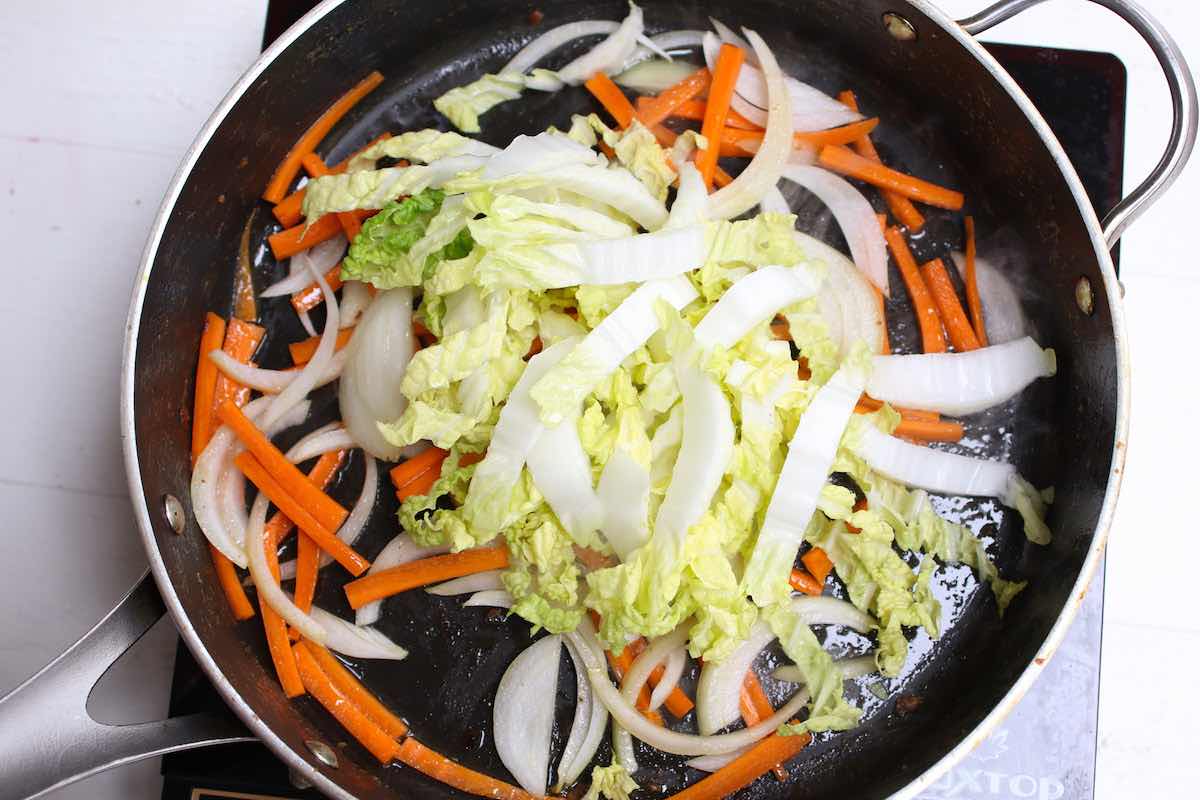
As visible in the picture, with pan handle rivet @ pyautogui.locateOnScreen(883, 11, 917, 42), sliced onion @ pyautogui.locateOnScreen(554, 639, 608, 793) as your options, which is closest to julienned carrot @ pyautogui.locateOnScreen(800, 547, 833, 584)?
sliced onion @ pyautogui.locateOnScreen(554, 639, 608, 793)

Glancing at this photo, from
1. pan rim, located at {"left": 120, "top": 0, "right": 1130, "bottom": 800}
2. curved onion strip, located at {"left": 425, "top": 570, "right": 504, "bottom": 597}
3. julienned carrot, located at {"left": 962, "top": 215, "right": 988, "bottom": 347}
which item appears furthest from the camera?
julienned carrot, located at {"left": 962, "top": 215, "right": 988, "bottom": 347}

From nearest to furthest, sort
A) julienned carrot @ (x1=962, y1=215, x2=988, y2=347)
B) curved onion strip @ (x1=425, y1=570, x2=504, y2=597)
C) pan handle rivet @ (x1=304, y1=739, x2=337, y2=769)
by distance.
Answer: pan handle rivet @ (x1=304, y1=739, x2=337, y2=769), curved onion strip @ (x1=425, y1=570, x2=504, y2=597), julienned carrot @ (x1=962, y1=215, x2=988, y2=347)

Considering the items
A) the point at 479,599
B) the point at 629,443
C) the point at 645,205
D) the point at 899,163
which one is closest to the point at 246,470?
the point at 479,599

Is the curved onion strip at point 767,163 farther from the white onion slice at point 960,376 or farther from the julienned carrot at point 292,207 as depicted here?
the julienned carrot at point 292,207

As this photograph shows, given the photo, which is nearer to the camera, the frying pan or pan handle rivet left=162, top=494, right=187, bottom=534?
the frying pan

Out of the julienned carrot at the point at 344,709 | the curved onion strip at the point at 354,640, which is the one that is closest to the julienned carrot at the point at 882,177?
the curved onion strip at the point at 354,640

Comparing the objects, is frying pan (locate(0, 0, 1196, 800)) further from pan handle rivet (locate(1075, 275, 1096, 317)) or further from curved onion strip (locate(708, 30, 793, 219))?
curved onion strip (locate(708, 30, 793, 219))
